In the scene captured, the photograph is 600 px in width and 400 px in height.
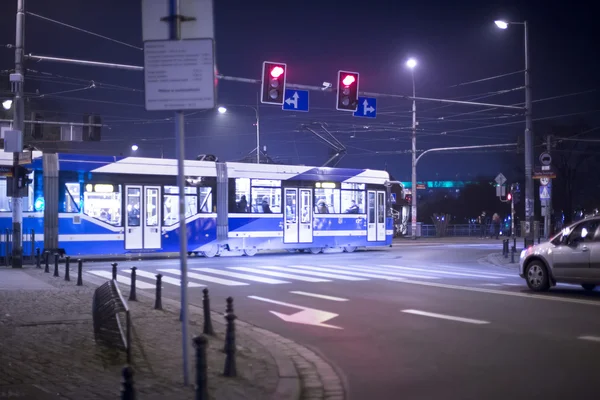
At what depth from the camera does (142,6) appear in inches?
287

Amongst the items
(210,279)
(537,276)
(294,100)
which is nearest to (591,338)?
(537,276)

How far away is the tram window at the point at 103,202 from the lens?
25594 millimetres

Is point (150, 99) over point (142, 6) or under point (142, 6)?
under

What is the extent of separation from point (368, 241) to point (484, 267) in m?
9.05

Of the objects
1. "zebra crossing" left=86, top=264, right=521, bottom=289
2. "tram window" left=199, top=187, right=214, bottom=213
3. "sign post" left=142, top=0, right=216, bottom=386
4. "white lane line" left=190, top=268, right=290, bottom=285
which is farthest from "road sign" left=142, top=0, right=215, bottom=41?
"tram window" left=199, top=187, right=214, bottom=213

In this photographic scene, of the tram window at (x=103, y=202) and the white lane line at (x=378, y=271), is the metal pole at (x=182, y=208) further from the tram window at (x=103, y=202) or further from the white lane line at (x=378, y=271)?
the tram window at (x=103, y=202)

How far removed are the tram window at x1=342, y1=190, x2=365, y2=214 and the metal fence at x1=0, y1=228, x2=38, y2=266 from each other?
46.0ft

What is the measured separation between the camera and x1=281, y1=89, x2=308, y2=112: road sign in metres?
22.6

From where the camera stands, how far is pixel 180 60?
23.5 ft

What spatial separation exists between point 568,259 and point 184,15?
11135mm

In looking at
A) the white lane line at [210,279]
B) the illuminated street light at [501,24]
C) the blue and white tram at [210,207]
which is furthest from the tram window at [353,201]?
the white lane line at [210,279]

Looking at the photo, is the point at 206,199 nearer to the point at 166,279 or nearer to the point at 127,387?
the point at 166,279

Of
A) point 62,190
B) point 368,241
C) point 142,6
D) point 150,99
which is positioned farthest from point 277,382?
point 368,241

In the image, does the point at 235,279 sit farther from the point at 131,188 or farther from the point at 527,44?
the point at 527,44
